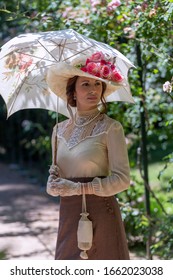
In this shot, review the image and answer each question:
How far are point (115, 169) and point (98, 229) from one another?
1.04ft

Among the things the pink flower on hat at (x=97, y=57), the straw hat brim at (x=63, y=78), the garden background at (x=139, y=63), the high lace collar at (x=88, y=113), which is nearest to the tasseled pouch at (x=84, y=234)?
the high lace collar at (x=88, y=113)

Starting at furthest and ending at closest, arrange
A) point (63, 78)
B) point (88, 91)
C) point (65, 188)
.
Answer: point (63, 78) → point (88, 91) → point (65, 188)

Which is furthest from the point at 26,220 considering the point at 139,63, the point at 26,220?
the point at 139,63

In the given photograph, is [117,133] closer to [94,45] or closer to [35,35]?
[94,45]

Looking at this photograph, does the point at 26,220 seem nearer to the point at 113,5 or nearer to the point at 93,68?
the point at 113,5

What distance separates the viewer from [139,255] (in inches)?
207

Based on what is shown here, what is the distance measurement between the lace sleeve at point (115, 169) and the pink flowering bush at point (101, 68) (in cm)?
27

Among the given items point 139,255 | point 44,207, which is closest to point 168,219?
point 139,255

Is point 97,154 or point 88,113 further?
point 88,113

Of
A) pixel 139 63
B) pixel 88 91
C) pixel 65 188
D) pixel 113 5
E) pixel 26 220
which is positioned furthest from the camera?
pixel 26 220

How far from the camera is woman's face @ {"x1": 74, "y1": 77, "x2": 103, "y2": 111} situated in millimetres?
2986

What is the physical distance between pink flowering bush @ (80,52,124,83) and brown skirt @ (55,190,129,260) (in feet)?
1.98

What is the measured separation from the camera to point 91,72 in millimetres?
2932
